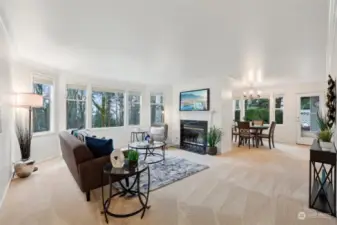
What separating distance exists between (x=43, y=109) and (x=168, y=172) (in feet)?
11.7

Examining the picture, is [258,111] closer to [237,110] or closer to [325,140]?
[237,110]

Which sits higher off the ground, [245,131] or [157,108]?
[157,108]

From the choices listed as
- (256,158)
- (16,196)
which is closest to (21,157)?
(16,196)

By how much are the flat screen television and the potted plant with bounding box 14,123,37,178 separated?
4727 mm

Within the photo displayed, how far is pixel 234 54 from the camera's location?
379 centimetres

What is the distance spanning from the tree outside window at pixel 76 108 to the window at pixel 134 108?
1722 millimetres

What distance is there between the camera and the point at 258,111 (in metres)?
8.70

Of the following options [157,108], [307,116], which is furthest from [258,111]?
[157,108]

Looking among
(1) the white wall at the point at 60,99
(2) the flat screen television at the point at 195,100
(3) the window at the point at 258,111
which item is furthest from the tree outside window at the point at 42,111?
(3) the window at the point at 258,111

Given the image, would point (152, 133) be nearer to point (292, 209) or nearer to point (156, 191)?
point (156, 191)

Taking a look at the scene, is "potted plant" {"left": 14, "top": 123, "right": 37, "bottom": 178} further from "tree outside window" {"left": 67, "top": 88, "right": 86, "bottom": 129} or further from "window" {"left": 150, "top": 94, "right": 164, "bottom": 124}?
"window" {"left": 150, "top": 94, "right": 164, "bottom": 124}

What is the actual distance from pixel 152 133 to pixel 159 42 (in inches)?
167

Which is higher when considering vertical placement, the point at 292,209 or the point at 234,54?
the point at 234,54

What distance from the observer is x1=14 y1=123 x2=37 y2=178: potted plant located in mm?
3805
